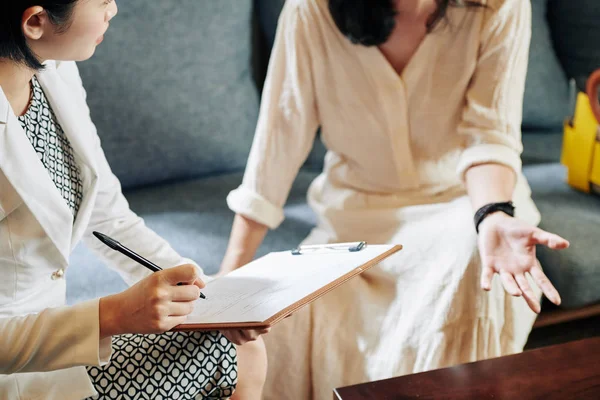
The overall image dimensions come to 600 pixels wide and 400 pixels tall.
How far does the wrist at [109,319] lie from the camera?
30.3 inches

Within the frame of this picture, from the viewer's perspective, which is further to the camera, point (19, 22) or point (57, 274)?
point (57, 274)

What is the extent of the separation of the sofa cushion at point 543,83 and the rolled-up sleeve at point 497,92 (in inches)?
27.9

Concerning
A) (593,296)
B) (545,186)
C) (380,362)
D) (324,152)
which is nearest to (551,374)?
(380,362)

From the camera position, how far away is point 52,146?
3.07 feet

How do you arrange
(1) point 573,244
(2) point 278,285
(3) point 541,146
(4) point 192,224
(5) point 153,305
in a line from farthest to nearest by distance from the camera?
(3) point 541,146 → (4) point 192,224 → (1) point 573,244 → (2) point 278,285 → (5) point 153,305

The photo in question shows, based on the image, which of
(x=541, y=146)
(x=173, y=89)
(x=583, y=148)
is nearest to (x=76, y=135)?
(x=173, y=89)

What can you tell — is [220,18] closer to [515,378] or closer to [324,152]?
[324,152]

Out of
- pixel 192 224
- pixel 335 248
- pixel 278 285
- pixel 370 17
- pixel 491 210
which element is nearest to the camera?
pixel 278 285

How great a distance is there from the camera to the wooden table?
2.65 ft

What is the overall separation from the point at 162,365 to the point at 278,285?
0.17m

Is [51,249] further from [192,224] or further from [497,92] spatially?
[497,92]

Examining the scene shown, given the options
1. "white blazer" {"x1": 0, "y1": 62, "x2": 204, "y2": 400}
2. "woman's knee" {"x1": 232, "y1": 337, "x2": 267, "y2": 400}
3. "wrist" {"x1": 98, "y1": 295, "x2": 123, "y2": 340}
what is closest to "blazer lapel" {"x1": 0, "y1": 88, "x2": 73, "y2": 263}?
"white blazer" {"x1": 0, "y1": 62, "x2": 204, "y2": 400}

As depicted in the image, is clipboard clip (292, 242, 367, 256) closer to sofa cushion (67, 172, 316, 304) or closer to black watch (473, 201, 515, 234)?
black watch (473, 201, 515, 234)

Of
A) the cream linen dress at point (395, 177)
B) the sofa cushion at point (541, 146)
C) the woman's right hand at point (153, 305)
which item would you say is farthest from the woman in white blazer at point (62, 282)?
the sofa cushion at point (541, 146)
